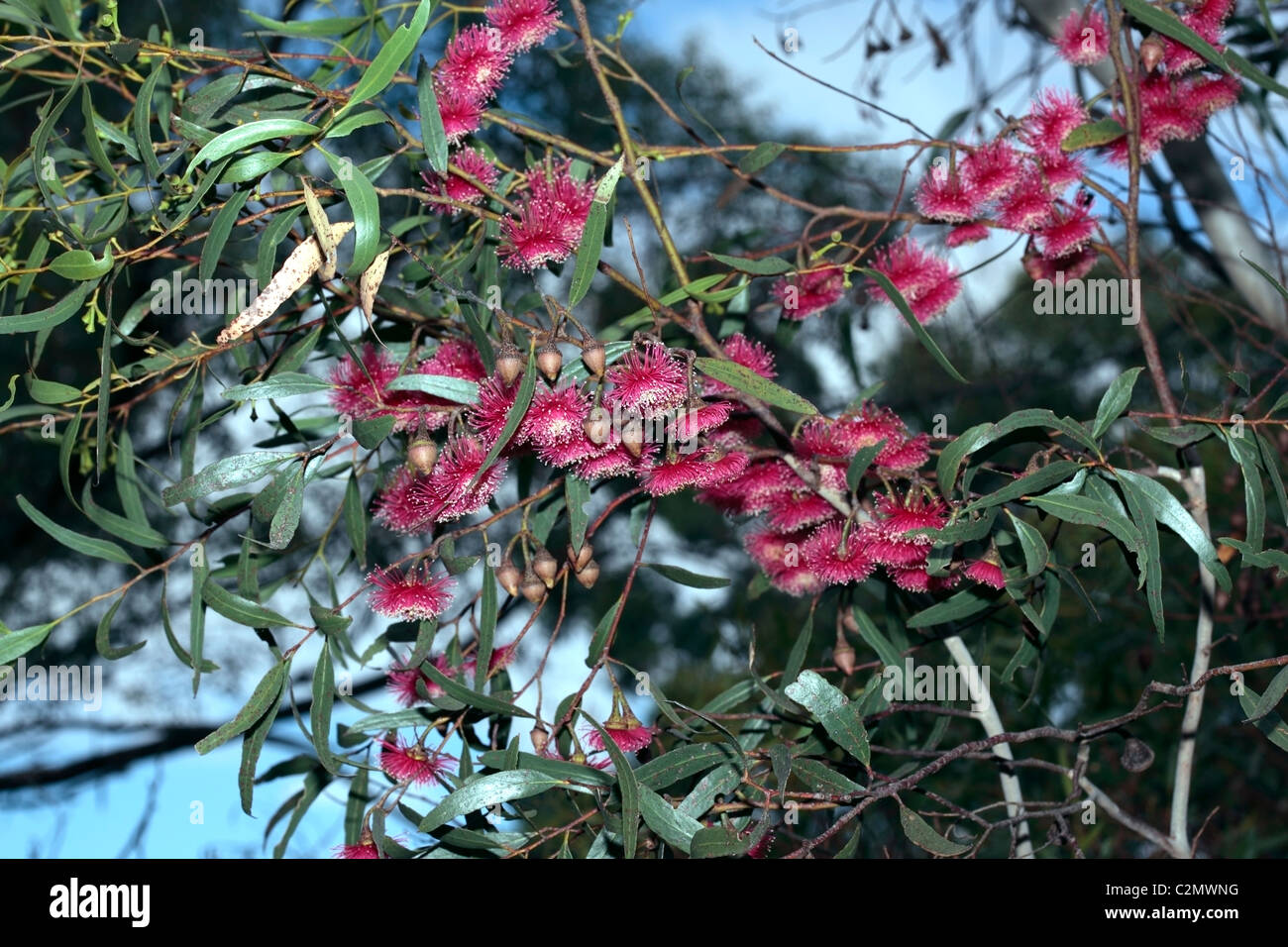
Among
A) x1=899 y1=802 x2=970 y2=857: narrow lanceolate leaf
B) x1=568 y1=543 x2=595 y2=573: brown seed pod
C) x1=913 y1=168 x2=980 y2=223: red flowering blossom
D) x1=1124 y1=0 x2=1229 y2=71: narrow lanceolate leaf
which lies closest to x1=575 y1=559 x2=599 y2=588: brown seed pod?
x1=568 y1=543 x2=595 y2=573: brown seed pod

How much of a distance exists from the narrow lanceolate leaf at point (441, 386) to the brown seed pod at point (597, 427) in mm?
66

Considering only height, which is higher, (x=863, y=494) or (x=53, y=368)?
(x=53, y=368)

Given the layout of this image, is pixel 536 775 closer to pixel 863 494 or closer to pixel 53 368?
pixel 863 494

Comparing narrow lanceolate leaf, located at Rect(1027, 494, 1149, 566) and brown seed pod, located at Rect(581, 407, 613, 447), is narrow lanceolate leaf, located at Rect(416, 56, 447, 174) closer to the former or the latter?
brown seed pod, located at Rect(581, 407, 613, 447)

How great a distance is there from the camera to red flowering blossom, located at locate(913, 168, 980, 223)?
686 millimetres

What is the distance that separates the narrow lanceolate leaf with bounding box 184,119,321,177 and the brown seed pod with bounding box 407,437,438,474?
0.53ft

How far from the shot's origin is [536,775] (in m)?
0.58

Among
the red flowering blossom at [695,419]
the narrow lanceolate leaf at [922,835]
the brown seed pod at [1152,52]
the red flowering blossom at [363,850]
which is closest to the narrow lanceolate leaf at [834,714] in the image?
the narrow lanceolate leaf at [922,835]

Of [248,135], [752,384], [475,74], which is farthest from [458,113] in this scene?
[752,384]

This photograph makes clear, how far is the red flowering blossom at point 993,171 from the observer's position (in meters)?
0.68

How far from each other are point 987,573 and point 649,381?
22cm

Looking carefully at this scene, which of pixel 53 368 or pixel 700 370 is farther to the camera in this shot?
pixel 53 368
